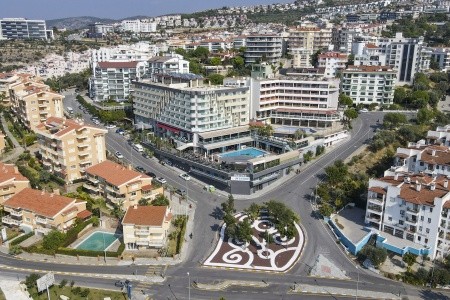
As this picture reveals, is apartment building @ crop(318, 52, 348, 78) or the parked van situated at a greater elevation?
apartment building @ crop(318, 52, 348, 78)

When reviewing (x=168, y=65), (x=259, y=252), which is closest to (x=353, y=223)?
(x=259, y=252)

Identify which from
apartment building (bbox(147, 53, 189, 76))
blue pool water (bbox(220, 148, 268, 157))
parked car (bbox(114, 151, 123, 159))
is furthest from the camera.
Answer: apartment building (bbox(147, 53, 189, 76))

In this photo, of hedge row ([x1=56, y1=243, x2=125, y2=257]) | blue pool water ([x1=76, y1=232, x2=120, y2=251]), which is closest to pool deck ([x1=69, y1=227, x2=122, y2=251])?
blue pool water ([x1=76, y1=232, x2=120, y2=251])

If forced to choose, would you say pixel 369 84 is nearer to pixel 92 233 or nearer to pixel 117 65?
pixel 117 65

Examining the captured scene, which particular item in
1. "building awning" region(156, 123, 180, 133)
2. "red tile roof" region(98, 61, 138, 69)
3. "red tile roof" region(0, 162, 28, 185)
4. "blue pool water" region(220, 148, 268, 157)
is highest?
"red tile roof" region(98, 61, 138, 69)

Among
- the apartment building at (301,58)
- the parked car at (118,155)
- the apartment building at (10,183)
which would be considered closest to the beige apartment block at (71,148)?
the parked car at (118,155)

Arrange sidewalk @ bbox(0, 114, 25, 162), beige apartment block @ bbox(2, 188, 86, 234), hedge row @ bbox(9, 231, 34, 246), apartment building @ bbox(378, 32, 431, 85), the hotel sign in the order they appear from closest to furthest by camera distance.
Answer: hedge row @ bbox(9, 231, 34, 246), beige apartment block @ bbox(2, 188, 86, 234), the hotel sign, sidewalk @ bbox(0, 114, 25, 162), apartment building @ bbox(378, 32, 431, 85)

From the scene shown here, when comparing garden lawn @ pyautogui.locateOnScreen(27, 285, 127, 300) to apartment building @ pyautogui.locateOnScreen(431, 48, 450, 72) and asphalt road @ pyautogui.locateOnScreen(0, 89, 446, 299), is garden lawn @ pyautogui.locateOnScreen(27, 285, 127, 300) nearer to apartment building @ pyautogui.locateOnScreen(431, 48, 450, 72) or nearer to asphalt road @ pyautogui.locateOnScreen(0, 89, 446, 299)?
asphalt road @ pyautogui.locateOnScreen(0, 89, 446, 299)

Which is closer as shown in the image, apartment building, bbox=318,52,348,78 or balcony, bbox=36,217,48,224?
balcony, bbox=36,217,48,224
